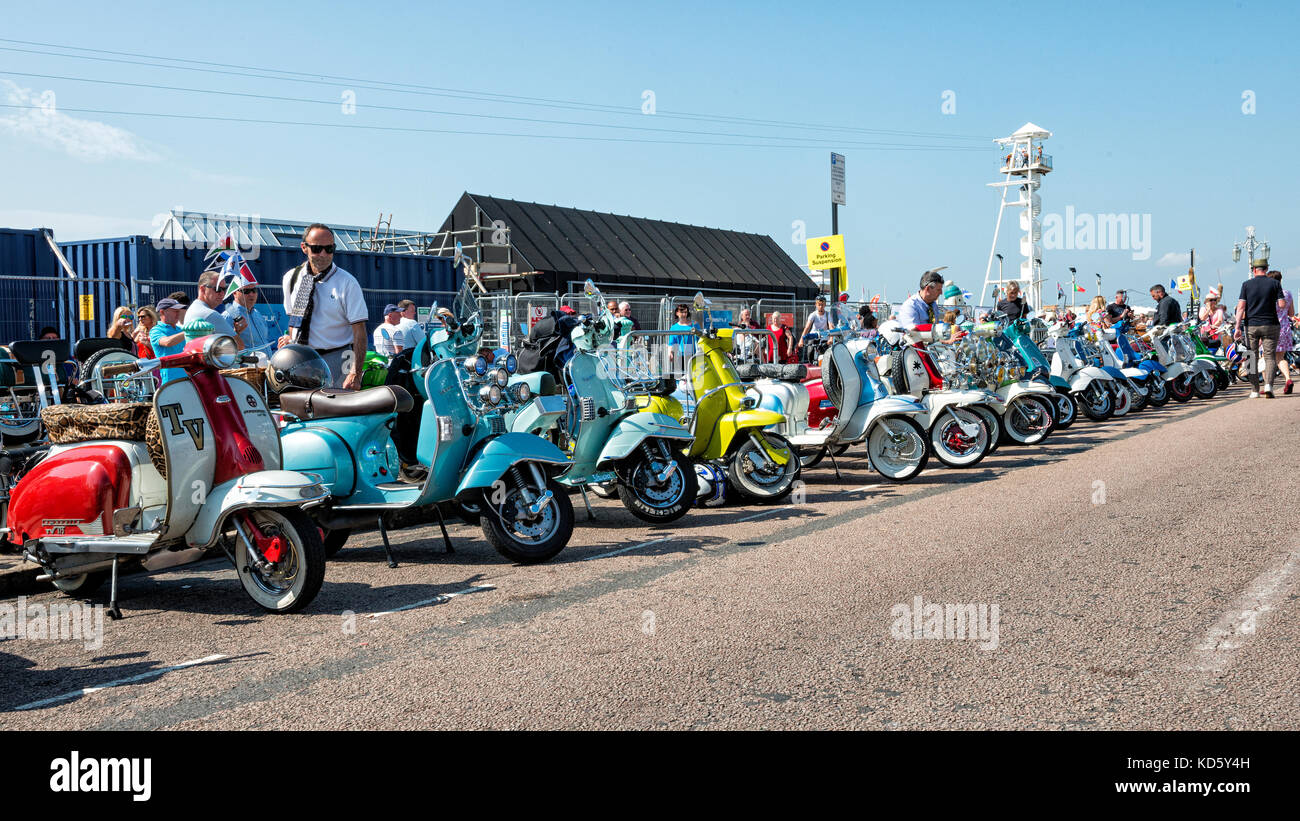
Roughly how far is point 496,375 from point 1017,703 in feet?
13.8

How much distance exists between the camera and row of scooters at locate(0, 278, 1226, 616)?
568 cm

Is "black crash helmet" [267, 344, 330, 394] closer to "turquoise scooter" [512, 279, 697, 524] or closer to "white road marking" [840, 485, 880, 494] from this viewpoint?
"turquoise scooter" [512, 279, 697, 524]

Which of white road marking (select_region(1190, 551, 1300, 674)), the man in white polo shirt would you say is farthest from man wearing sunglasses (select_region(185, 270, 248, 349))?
white road marking (select_region(1190, 551, 1300, 674))

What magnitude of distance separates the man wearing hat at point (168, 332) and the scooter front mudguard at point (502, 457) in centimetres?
255

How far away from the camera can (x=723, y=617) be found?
517 cm

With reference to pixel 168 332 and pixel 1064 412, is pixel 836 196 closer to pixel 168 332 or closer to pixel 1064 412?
pixel 1064 412

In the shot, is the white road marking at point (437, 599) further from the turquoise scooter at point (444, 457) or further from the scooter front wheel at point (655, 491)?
the scooter front wheel at point (655, 491)

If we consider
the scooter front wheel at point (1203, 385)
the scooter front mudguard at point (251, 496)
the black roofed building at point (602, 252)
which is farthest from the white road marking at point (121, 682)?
the black roofed building at point (602, 252)

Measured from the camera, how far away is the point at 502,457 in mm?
6664

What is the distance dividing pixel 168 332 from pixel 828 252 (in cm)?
1318

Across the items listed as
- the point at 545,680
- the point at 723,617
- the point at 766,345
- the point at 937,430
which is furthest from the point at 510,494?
the point at 766,345

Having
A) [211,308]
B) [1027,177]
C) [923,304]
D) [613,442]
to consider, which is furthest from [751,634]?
[1027,177]

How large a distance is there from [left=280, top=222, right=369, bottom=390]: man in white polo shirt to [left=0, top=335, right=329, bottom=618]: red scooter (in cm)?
165
